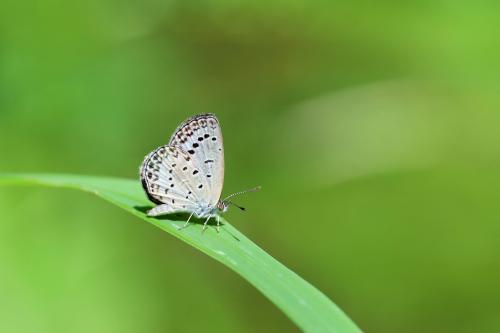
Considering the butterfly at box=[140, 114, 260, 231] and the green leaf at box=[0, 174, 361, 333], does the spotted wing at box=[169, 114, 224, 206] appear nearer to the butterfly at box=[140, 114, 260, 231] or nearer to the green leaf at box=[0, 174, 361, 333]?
the butterfly at box=[140, 114, 260, 231]

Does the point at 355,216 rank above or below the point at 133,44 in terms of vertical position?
below

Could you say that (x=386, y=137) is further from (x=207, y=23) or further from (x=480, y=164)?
(x=207, y=23)

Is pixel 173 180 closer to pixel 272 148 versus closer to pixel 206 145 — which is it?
pixel 206 145

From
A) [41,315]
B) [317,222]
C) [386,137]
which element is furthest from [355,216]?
[41,315]

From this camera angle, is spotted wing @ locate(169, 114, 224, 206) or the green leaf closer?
the green leaf

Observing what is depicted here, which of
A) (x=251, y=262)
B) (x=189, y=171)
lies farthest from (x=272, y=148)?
(x=251, y=262)

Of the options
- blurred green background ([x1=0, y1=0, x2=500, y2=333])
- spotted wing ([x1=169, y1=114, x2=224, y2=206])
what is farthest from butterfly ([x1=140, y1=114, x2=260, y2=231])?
blurred green background ([x1=0, y1=0, x2=500, y2=333])

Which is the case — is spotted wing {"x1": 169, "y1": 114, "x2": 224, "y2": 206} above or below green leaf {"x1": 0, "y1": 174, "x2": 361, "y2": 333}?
above

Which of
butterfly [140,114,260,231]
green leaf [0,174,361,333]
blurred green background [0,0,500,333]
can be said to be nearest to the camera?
green leaf [0,174,361,333]
